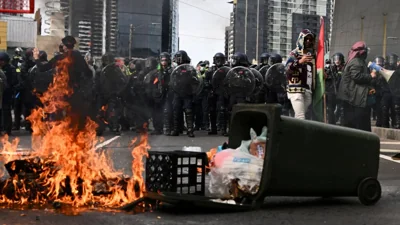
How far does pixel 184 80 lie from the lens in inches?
506

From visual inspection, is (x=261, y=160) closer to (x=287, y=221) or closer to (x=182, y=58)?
(x=287, y=221)

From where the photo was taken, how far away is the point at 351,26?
35.1 meters

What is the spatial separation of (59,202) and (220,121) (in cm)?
890

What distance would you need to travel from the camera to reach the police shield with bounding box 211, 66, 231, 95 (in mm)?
13285

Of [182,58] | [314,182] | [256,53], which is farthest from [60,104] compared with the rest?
[256,53]

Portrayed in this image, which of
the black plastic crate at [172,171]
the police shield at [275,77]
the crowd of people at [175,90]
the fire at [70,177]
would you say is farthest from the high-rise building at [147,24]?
the police shield at [275,77]

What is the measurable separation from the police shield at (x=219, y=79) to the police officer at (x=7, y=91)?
457cm

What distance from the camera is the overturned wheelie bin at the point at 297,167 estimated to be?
15.5 ft

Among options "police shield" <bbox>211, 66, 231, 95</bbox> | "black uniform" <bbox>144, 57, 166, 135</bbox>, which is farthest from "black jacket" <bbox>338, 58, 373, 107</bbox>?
"black uniform" <bbox>144, 57, 166, 135</bbox>

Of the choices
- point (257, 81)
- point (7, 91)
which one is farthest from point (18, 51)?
point (257, 81)

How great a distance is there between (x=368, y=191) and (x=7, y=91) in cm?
1006

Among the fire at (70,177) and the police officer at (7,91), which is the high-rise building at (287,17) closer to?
the police officer at (7,91)

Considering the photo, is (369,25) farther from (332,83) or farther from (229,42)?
(332,83)

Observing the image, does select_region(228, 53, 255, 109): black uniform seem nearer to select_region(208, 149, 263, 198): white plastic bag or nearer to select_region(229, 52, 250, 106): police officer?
select_region(229, 52, 250, 106): police officer
